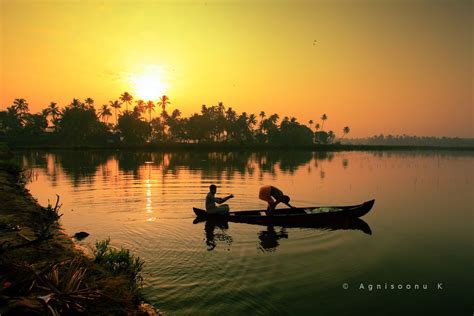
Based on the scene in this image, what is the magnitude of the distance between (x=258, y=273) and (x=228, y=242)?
11.6 ft

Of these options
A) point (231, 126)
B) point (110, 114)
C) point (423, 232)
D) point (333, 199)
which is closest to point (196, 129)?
point (231, 126)

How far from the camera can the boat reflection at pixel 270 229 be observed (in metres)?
14.2

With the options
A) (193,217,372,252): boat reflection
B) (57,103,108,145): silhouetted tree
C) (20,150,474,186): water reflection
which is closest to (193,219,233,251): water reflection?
(193,217,372,252): boat reflection

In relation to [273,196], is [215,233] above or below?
below

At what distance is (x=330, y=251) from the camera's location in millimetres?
13461

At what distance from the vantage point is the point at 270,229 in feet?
54.3

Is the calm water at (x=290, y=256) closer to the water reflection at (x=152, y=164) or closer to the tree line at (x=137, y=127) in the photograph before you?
the water reflection at (x=152, y=164)

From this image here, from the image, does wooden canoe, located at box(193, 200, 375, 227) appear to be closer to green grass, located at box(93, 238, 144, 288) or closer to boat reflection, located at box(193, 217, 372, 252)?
boat reflection, located at box(193, 217, 372, 252)

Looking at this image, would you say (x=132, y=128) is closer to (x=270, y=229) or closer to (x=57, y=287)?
(x=270, y=229)

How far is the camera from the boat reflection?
14198 mm

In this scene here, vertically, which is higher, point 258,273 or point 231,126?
point 231,126

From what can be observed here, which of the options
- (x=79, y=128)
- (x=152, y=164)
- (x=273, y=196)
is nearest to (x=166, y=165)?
(x=152, y=164)

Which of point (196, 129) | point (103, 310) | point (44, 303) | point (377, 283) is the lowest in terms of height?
point (377, 283)

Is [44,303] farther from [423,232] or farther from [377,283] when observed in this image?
[423,232]
